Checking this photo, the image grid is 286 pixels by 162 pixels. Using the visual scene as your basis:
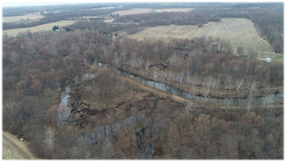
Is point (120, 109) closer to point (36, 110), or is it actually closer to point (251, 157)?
point (36, 110)

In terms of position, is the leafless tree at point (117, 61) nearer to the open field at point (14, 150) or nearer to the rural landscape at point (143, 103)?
the rural landscape at point (143, 103)

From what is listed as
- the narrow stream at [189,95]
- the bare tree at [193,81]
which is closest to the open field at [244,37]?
the bare tree at [193,81]

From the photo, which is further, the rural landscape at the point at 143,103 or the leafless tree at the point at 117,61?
the leafless tree at the point at 117,61

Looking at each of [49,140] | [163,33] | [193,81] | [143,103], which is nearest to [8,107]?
[49,140]

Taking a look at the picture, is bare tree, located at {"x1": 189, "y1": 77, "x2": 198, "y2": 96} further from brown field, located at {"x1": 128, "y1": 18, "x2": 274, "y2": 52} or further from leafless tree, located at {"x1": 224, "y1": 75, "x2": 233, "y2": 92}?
brown field, located at {"x1": 128, "y1": 18, "x2": 274, "y2": 52}

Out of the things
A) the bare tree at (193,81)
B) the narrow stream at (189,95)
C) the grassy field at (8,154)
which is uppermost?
the bare tree at (193,81)

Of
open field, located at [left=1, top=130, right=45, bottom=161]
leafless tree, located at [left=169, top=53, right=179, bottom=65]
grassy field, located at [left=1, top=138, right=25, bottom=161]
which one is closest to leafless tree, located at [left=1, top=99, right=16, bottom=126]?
open field, located at [left=1, top=130, right=45, bottom=161]

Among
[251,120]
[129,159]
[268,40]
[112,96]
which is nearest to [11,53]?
[112,96]

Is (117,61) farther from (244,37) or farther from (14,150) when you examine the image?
(244,37)

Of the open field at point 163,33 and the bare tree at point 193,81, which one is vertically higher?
the open field at point 163,33
